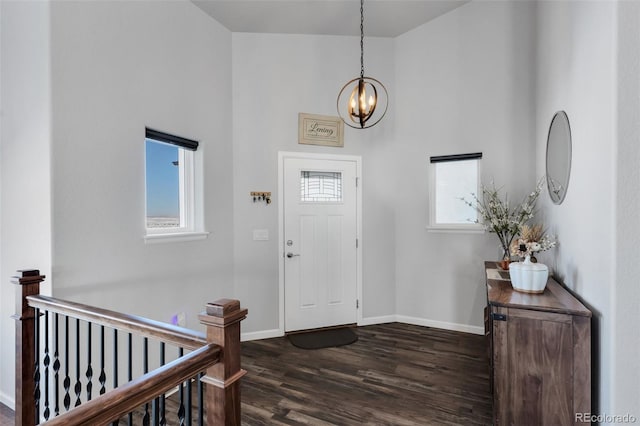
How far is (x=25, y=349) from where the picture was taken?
78.6 inches

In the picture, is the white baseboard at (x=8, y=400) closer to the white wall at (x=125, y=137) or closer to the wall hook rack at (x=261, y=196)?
the white wall at (x=125, y=137)

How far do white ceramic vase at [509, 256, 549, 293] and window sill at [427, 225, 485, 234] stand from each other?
1.61 m

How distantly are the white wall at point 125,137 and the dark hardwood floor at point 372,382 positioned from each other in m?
0.97

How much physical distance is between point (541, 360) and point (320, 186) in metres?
2.70

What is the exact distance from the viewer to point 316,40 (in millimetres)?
3848

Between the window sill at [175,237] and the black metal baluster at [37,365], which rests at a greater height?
the window sill at [175,237]

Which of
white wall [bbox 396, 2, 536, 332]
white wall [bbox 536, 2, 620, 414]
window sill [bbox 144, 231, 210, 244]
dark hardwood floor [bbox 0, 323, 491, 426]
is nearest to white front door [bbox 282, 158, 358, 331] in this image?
dark hardwood floor [bbox 0, 323, 491, 426]

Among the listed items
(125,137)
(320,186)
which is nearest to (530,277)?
(320,186)

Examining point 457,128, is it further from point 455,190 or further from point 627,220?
point 627,220

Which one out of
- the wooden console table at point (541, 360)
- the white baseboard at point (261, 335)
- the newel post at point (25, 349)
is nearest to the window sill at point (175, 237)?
the newel post at point (25, 349)

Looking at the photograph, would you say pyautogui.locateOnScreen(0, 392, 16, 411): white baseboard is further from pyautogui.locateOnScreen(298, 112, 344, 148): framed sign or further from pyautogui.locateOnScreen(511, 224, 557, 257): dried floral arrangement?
pyautogui.locateOnScreen(511, 224, 557, 257): dried floral arrangement

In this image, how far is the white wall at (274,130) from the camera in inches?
143

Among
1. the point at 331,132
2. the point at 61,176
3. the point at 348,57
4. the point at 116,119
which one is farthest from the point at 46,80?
the point at 348,57

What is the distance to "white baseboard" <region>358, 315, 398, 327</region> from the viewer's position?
13.1 ft
